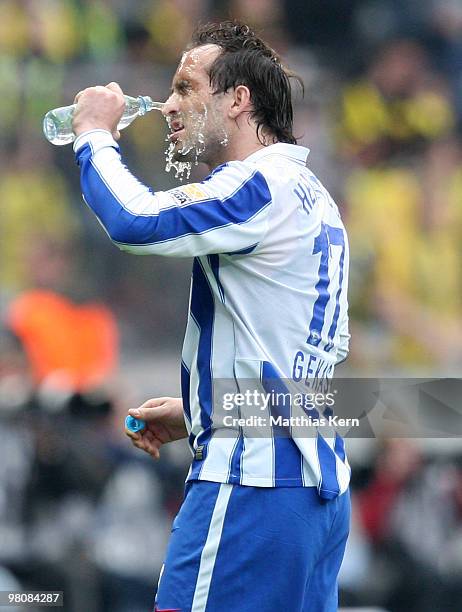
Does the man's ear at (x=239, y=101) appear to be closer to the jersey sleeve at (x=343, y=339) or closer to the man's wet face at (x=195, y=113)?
the man's wet face at (x=195, y=113)

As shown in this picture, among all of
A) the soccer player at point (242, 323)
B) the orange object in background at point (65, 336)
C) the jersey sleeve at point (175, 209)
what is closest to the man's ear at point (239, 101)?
the soccer player at point (242, 323)

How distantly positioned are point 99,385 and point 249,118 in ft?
13.7

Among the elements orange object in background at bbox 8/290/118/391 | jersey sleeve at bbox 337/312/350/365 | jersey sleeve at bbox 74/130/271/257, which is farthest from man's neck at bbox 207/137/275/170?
orange object in background at bbox 8/290/118/391

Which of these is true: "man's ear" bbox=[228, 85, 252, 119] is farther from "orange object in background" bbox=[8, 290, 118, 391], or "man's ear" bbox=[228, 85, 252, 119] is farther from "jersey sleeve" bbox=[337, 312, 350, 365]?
"orange object in background" bbox=[8, 290, 118, 391]

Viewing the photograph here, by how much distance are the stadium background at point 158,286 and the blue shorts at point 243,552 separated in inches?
124

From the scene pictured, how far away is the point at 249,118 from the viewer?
3.31 meters

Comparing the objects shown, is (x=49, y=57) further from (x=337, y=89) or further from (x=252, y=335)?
(x=252, y=335)

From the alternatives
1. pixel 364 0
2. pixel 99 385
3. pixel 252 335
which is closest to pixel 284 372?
pixel 252 335

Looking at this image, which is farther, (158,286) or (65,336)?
(158,286)

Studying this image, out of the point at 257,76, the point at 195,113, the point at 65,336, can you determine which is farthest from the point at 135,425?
the point at 65,336

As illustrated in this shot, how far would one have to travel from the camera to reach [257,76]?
3.34 m

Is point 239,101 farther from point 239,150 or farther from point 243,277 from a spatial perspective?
point 243,277

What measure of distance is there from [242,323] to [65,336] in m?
4.69

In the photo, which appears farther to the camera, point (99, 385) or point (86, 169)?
point (99, 385)
